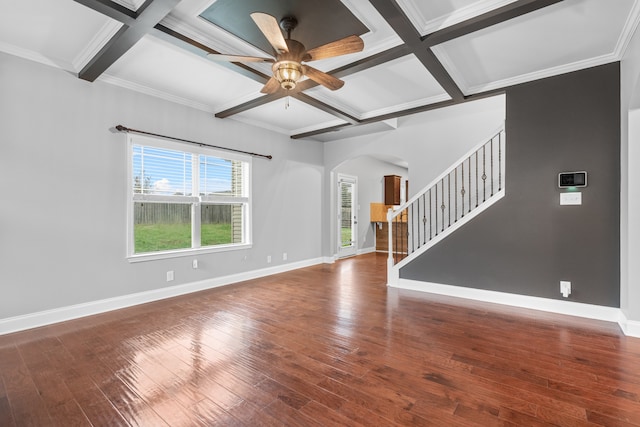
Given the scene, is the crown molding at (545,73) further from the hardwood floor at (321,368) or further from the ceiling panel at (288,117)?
the hardwood floor at (321,368)

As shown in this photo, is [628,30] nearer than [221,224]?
Yes

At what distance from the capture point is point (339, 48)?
2.40m

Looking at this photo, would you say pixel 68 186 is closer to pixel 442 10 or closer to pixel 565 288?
pixel 442 10

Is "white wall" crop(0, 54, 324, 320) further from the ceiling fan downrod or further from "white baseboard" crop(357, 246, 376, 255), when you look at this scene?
"white baseboard" crop(357, 246, 376, 255)

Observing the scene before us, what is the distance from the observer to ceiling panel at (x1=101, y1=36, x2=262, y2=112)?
10.2 feet

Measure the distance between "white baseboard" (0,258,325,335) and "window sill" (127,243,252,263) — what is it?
1.44 ft

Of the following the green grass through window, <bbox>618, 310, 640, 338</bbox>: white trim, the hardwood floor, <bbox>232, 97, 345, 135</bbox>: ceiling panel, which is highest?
<bbox>232, 97, 345, 135</bbox>: ceiling panel

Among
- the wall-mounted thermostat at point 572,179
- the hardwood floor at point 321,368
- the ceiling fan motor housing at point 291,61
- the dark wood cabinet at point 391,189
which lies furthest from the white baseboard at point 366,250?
the ceiling fan motor housing at point 291,61

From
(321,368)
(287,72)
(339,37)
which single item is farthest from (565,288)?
(287,72)

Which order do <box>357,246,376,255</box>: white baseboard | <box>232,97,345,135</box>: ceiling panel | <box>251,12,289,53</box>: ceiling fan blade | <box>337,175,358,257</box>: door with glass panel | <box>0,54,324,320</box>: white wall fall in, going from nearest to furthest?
1. <box>251,12,289,53</box>: ceiling fan blade
2. <box>0,54,324,320</box>: white wall
3. <box>232,97,345,135</box>: ceiling panel
4. <box>337,175,358,257</box>: door with glass panel
5. <box>357,246,376,255</box>: white baseboard

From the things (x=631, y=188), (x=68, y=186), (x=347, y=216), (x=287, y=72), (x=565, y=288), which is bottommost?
(x=565, y=288)

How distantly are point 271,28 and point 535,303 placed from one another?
4145 mm

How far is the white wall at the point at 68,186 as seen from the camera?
302cm

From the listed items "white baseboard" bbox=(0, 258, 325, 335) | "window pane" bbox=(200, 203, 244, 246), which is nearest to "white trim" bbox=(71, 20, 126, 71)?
"window pane" bbox=(200, 203, 244, 246)
